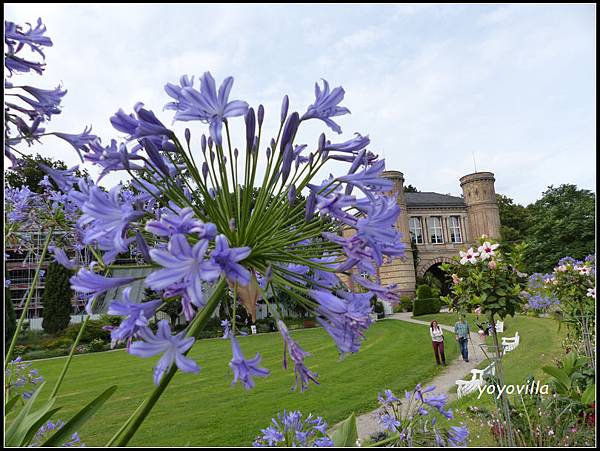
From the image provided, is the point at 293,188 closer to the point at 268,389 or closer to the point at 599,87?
the point at 599,87

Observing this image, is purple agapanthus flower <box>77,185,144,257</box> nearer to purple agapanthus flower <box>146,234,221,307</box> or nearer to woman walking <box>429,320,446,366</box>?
purple agapanthus flower <box>146,234,221,307</box>

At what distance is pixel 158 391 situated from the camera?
3.88ft

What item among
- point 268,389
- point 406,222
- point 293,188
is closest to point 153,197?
point 293,188

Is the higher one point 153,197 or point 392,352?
point 153,197

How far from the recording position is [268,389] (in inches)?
475

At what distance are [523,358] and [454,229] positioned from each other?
37155 mm

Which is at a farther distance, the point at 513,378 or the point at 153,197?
the point at 513,378

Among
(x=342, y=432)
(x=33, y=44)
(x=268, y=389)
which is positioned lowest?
(x=268, y=389)

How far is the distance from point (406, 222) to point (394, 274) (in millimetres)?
6061

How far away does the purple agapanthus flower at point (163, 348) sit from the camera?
1122 mm

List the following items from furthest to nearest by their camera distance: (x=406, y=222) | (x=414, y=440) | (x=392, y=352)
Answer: (x=406, y=222)
(x=392, y=352)
(x=414, y=440)

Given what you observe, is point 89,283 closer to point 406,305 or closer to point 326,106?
point 326,106

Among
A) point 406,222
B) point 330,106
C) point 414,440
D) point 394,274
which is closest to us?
point 330,106

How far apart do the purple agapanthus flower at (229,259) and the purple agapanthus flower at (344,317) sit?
35 cm
